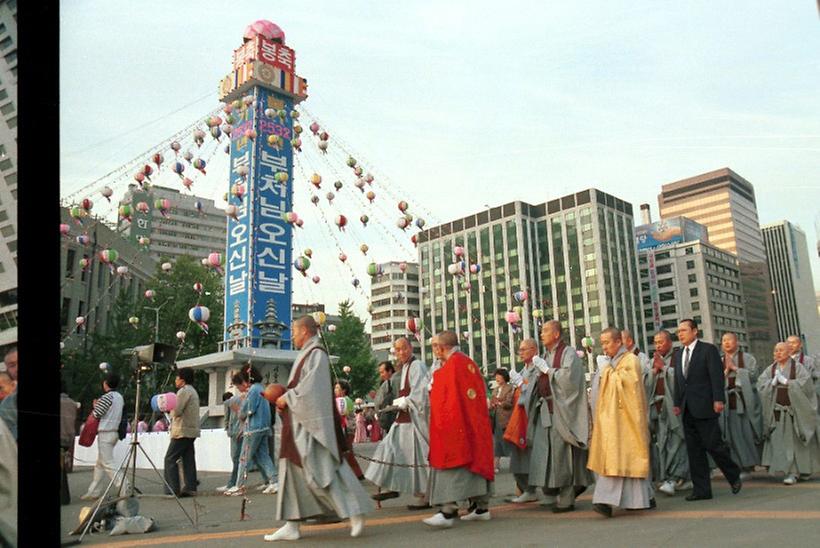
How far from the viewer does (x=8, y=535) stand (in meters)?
3.38

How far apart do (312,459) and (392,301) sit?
341ft

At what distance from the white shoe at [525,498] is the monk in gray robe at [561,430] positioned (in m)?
0.64

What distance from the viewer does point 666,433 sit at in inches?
330

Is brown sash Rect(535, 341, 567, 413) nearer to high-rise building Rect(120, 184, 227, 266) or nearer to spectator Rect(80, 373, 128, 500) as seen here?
spectator Rect(80, 373, 128, 500)

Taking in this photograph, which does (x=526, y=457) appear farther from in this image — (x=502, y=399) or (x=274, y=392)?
(x=502, y=399)

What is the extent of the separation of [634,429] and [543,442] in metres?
1.07

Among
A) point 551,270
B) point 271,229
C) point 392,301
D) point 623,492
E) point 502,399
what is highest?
point 551,270

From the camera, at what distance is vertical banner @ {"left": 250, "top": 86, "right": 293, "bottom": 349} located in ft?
87.8

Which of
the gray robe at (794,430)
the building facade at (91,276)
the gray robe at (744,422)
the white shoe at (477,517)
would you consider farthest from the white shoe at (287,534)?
the building facade at (91,276)

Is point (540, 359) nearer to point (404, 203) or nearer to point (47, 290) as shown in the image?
point (47, 290)

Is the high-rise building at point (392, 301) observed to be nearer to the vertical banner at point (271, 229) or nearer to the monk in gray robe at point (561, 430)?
the vertical banner at point (271, 229)

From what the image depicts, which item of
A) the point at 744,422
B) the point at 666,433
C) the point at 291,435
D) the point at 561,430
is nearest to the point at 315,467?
A: the point at 291,435

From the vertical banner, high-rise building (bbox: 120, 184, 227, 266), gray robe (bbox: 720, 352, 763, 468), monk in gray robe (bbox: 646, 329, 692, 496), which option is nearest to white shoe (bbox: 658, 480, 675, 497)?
monk in gray robe (bbox: 646, 329, 692, 496)

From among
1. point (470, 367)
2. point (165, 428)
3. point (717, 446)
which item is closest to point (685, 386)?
point (717, 446)
